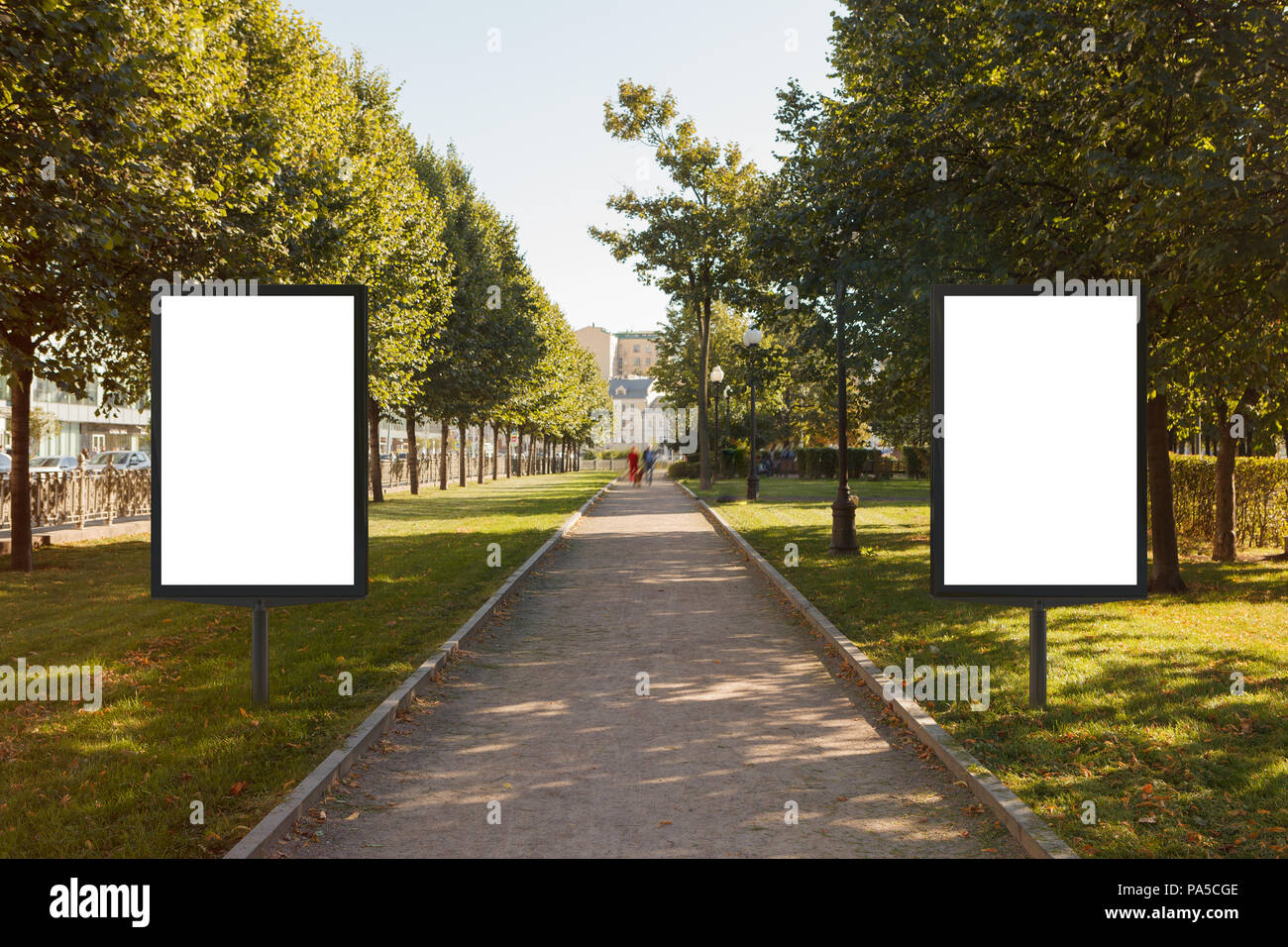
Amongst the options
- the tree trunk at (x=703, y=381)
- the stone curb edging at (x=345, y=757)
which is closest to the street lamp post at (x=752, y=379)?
the tree trunk at (x=703, y=381)

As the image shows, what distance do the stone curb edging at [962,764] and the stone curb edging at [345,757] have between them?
3.76m

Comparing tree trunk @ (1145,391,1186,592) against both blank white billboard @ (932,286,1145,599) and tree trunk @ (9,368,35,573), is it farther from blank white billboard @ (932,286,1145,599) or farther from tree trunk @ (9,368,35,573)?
tree trunk @ (9,368,35,573)

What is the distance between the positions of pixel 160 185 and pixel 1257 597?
49.8 feet

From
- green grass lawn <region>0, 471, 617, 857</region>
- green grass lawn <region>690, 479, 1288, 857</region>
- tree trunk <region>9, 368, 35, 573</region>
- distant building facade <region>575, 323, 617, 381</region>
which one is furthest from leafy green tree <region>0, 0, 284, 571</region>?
distant building facade <region>575, 323, 617, 381</region>

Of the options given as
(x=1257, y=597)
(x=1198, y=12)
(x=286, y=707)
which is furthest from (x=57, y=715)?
(x=1257, y=597)

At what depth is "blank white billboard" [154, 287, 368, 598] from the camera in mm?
7207

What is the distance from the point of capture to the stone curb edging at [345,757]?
4.91 meters

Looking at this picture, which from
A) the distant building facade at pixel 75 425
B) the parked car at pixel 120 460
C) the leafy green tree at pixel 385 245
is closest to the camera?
the leafy green tree at pixel 385 245

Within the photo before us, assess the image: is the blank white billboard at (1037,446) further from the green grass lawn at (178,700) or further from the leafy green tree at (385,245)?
the leafy green tree at (385,245)

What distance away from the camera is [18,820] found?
5191 mm

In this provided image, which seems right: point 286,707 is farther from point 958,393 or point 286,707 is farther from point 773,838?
point 958,393

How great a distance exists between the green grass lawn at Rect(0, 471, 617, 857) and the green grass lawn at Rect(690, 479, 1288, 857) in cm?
440

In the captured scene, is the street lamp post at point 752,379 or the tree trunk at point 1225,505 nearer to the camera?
the tree trunk at point 1225,505

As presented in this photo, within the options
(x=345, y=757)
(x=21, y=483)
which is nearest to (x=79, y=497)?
(x=21, y=483)
